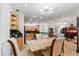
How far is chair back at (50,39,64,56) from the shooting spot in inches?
76.6

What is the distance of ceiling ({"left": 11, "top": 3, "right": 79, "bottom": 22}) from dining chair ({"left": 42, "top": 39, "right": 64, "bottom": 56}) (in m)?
0.43

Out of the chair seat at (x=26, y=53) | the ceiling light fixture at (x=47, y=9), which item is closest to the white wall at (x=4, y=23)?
the chair seat at (x=26, y=53)

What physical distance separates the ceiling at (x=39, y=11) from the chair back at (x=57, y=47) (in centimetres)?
42

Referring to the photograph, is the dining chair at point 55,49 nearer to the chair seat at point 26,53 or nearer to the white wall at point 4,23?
the chair seat at point 26,53

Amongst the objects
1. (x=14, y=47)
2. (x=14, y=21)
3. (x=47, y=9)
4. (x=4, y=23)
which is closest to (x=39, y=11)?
(x=47, y=9)

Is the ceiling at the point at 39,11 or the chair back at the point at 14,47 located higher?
the ceiling at the point at 39,11

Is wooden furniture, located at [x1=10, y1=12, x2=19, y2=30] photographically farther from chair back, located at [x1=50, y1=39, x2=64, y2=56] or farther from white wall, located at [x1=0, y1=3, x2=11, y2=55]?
chair back, located at [x1=50, y1=39, x2=64, y2=56]

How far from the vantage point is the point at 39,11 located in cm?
182

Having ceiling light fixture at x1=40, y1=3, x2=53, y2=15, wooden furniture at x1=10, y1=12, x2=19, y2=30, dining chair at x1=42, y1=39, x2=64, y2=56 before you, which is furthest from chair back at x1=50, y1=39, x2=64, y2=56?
wooden furniture at x1=10, y1=12, x2=19, y2=30

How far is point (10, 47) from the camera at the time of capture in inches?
71.4

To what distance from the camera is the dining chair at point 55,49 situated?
195 centimetres

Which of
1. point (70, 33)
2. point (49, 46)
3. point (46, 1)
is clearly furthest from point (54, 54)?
point (46, 1)

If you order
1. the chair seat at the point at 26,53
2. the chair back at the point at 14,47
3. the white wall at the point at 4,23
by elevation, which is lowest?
the chair seat at the point at 26,53

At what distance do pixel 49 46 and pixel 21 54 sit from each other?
0.55m
